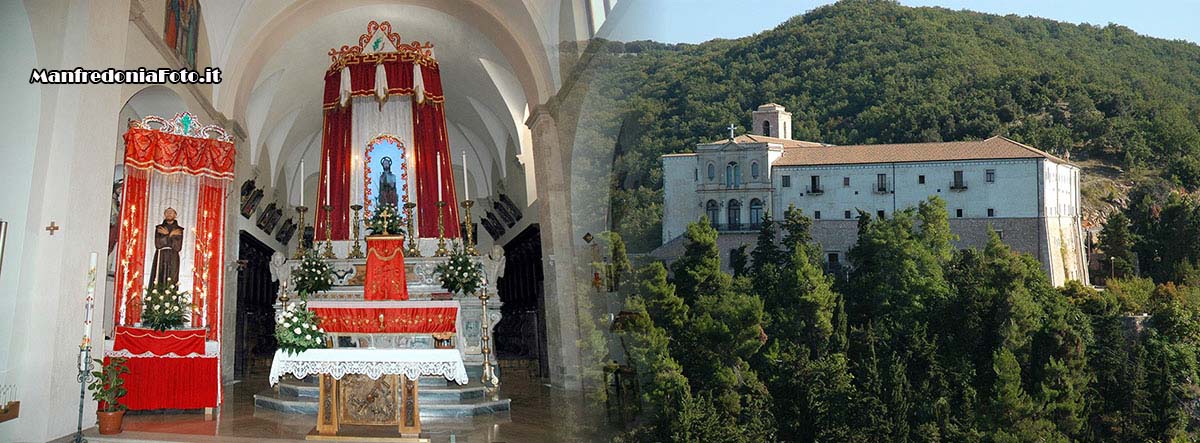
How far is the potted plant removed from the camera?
6.07 m

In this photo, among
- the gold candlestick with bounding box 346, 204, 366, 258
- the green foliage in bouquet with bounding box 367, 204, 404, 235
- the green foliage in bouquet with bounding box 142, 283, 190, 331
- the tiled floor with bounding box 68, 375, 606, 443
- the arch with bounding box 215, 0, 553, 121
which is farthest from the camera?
the gold candlestick with bounding box 346, 204, 366, 258

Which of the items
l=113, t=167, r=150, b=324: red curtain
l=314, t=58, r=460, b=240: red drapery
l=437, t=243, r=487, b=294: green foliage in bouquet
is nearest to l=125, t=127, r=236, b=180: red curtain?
l=113, t=167, r=150, b=324: red curtain

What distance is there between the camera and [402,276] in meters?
8.97

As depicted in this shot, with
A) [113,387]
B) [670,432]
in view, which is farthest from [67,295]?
[670,432]

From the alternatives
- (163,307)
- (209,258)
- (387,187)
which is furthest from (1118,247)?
(163,307)

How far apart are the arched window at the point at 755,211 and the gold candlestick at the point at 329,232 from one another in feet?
78.9

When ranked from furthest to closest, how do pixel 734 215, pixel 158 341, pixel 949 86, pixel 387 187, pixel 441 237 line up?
pixel 949 86
pixel 734 215
pixel 387 187
pixel 441 237
pixel 158 341

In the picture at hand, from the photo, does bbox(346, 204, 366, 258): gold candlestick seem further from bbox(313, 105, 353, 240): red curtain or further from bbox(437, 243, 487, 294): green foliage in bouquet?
bbox(437, 243, 487, 294): green foliage in bouquet

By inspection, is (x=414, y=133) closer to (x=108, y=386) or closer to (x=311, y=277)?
(x=311, y=277)

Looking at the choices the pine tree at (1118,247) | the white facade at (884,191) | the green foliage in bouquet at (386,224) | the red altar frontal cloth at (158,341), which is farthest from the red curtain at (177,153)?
the pine tree at (1118,247)

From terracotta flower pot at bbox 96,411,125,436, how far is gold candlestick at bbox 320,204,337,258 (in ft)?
15.0

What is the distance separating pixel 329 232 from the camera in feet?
35.7

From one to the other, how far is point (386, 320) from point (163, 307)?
6.76 feet

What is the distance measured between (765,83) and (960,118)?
8.26m
